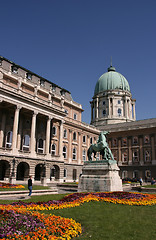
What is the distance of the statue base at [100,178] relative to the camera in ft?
71.3

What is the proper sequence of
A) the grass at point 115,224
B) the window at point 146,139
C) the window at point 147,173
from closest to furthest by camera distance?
1. the grass at point 115,224
2. the window at point 147,173
3. the window at point 146,139

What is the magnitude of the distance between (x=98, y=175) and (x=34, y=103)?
24.5m

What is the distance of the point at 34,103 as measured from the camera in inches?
1684

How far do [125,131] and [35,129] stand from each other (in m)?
33.9

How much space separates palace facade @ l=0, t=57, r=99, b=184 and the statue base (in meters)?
11.4

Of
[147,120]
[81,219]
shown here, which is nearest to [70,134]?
[147,120]

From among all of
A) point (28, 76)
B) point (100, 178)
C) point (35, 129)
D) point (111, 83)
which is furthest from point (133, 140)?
point (100, 178)

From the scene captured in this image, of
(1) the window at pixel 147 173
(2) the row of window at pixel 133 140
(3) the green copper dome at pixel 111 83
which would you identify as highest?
(3) the green copper dome at pixel 111 83

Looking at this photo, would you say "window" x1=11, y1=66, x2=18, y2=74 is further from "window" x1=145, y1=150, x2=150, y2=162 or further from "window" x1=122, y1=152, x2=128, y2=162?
"window" x1=145, y1=150, x2=150, y2=162

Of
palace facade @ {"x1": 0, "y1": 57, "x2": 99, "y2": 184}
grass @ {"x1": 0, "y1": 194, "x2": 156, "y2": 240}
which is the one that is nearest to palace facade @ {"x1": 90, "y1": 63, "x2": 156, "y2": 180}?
palace facade @ {"x1": 0, "y1": 57, "x2": 99, "y2": 184}

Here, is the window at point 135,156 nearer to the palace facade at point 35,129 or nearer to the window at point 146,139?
the window at point 146,139

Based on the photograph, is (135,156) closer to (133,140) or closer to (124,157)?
(124,157)

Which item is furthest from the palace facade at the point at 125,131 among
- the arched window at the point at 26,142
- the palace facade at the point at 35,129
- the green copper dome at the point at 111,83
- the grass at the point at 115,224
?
the grass at the point at 115,224

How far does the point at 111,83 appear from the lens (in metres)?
96.0
